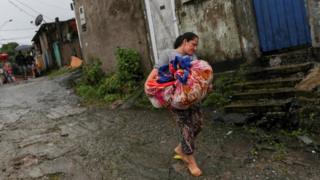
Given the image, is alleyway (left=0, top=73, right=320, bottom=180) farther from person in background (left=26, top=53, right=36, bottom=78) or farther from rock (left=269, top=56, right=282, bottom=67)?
person in background (left=26, top=53, right=36, bottom=78)

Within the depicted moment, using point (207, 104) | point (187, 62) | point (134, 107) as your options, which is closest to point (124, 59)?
point (134, 107)

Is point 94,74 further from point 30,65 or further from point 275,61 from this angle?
point 30,65

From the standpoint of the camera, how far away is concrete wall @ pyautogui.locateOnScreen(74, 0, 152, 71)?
440 inches

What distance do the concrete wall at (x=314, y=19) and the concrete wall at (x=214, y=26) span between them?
5.51 feet

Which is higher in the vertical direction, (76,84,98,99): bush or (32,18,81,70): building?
(32,18,81,70): building

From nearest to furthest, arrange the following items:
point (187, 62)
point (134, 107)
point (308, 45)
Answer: point (187, 62) < point (308, 45) < point (134, 107)

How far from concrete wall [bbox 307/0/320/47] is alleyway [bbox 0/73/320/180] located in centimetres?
203

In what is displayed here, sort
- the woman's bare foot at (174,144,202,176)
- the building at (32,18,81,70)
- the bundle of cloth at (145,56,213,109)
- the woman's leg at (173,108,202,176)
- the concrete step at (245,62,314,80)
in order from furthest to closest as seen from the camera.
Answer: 1. the building at (32,18,81,70)
2. the concrete step at (245,62,314,80)
3. the woman's bare foot at (174,144,202,176)
4. the woman's leg at (173,108,202,176)
5. the bundle of cloth at (145,56,213,109)

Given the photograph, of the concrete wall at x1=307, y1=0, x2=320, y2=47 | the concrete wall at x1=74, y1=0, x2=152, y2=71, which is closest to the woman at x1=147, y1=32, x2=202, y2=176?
the concrete wall at x1=307, y1=0, x2=320, y2=47

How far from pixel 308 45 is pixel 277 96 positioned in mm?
1499

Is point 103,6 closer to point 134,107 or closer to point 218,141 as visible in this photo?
point 134,107

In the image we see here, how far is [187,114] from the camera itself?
515 cm

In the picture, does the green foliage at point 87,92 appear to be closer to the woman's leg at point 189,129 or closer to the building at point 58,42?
the woman's leg at point 189,129

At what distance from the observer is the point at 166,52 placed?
5086 millimetres
